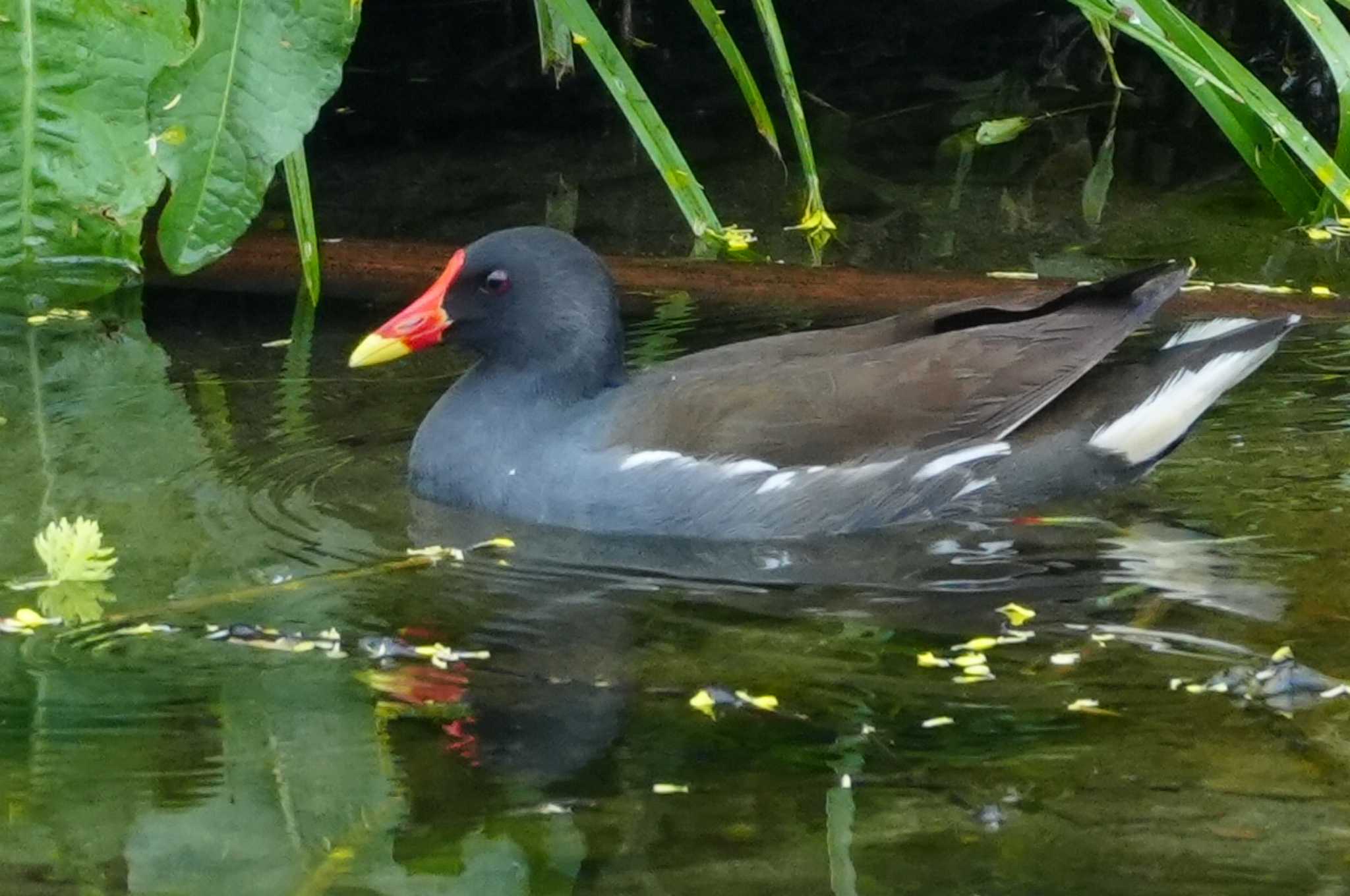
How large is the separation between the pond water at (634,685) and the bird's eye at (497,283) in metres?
0.44

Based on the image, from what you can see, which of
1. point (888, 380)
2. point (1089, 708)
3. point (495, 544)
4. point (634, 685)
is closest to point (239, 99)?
point (495, 544)

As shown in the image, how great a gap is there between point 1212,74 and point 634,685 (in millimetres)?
2286

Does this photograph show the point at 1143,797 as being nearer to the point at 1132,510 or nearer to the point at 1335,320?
the point at 1132,510

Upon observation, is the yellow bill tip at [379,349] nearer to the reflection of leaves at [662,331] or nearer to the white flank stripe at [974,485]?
the reflection of leaves at [662,331]

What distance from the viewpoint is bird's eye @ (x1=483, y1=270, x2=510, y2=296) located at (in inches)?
187

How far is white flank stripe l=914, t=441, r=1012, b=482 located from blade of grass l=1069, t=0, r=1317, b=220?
1.04 metres

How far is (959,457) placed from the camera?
15.0 feet

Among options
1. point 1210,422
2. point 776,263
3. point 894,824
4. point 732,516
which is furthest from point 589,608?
point 776,263

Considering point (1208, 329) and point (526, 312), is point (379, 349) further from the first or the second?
point (1208, 329)

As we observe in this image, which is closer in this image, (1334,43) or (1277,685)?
(1277,685)

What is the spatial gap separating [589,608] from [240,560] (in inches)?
26.9

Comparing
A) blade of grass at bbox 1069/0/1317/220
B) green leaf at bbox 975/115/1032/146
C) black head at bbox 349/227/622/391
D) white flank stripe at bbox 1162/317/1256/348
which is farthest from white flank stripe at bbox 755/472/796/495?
green leaf at bbox 975/115/1032/146

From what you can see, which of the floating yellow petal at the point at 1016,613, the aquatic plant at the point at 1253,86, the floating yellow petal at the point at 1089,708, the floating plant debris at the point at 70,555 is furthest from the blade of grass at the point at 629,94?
the floating yellow petal at the point at 1089,708

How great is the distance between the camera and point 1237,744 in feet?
10.6
